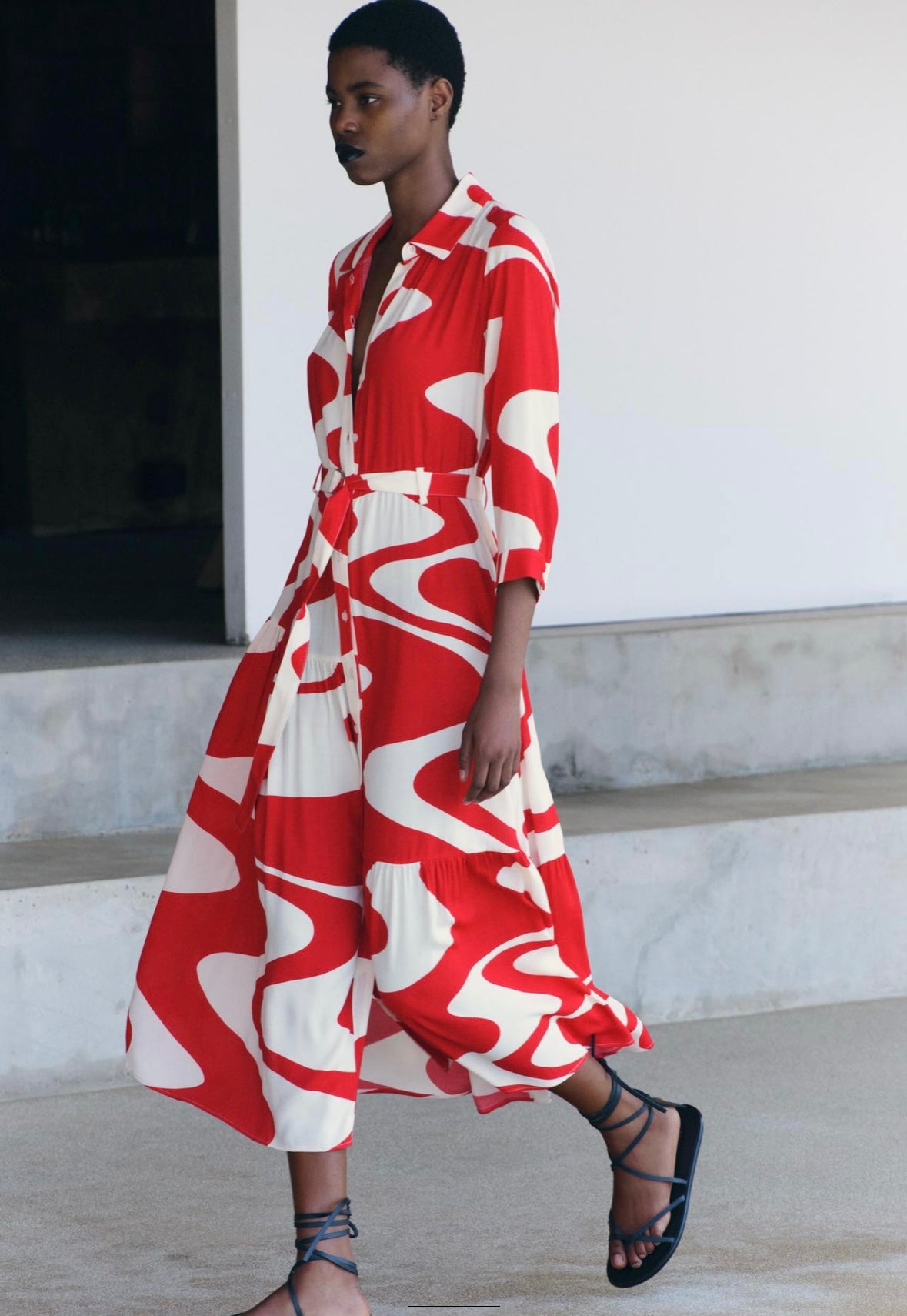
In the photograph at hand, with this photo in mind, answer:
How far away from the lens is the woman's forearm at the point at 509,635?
203cm

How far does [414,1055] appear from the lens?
2.28 m

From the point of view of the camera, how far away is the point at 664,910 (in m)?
3.49

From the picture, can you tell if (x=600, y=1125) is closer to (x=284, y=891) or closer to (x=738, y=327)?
(x=284, y=891)

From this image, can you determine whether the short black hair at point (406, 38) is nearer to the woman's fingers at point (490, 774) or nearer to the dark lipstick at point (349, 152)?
the dark lipstick at point (349, 152)

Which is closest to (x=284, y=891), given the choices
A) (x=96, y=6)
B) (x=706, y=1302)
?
(x=706, y=1302)

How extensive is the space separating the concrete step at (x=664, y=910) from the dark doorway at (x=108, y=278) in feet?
11.2

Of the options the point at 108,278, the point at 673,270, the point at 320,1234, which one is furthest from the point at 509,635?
the point at 108,278

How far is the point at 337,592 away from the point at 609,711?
6.14 feet

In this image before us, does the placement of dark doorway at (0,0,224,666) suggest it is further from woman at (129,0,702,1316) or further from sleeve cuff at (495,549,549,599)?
sleeve cuff at (495,549,549,599)

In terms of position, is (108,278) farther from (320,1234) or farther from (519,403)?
(320,1234)

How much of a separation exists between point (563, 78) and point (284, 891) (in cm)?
246

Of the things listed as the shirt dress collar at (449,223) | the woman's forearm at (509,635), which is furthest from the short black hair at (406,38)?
the woman's forearm at (509,635)

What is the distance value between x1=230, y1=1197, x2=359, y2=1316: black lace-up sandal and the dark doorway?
4740mm

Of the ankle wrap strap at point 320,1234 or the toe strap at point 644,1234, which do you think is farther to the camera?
the toe strap at point 644,1234
